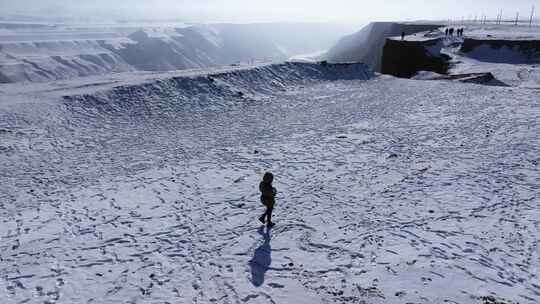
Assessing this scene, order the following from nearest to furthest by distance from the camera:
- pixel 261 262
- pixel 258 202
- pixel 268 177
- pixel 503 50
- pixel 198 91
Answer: pixel 261 262 < pixel 268 177 < pixel 258 202 < pixel 198 91 < pixel 503 50

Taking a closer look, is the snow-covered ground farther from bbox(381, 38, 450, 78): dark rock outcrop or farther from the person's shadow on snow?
bbox(381, 38, 450, 78): dark rock outcrop

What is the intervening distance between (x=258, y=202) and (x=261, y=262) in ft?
13.0

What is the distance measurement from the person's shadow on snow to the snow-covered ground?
0.14 feet

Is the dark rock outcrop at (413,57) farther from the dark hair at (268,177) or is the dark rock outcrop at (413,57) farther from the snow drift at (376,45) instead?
the dark hair at (268,177)

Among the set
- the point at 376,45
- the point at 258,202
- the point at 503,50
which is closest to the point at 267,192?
the point at 258,202

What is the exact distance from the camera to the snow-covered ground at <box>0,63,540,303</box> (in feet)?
30.3

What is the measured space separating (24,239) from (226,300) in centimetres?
698

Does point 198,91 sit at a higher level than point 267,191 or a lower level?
higher

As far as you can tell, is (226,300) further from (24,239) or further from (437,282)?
(24,239)

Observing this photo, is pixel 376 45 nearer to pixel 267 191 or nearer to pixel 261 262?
pixel 267 191

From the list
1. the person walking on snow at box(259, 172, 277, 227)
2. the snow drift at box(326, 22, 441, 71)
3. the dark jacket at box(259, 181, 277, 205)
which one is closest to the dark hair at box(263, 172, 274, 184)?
the person walking on snow at box(259, 172, 277, 227)

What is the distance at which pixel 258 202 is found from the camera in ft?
45.6

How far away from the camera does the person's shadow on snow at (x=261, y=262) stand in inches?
368

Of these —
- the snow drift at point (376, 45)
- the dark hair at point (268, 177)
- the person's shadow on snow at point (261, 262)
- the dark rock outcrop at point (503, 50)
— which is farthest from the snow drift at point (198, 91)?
the snow drift at point (376, 45)
